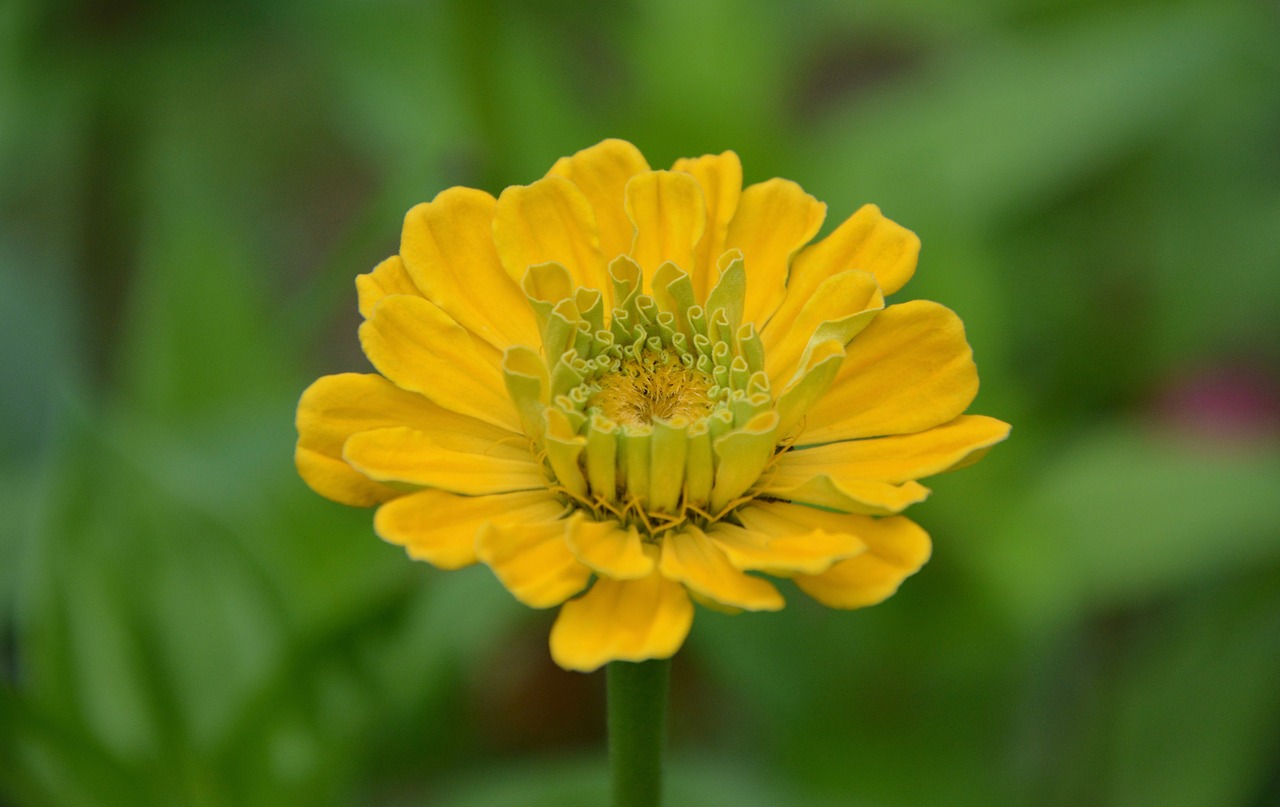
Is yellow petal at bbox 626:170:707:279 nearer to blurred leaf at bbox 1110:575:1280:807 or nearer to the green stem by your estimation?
the green stem

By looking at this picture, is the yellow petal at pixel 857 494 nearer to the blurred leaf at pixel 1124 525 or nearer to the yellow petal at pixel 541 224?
the yellow petal at pixel 541 224

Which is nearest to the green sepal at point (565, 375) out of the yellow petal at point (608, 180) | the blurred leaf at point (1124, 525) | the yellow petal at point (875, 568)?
the yellow petal at point (608, 180)

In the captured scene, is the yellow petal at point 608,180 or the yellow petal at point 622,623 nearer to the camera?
the yellow petal at point 622,623

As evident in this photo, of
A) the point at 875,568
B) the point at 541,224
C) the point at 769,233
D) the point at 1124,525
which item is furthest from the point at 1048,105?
the point at 875,568

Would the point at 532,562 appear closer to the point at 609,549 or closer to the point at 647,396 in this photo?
the point at 609,549

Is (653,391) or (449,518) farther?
(653,391)

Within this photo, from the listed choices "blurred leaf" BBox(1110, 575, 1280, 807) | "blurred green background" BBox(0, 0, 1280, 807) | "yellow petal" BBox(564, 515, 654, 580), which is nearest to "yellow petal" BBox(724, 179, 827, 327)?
"yellow petal" BBox(564, 515, 654, 580)
